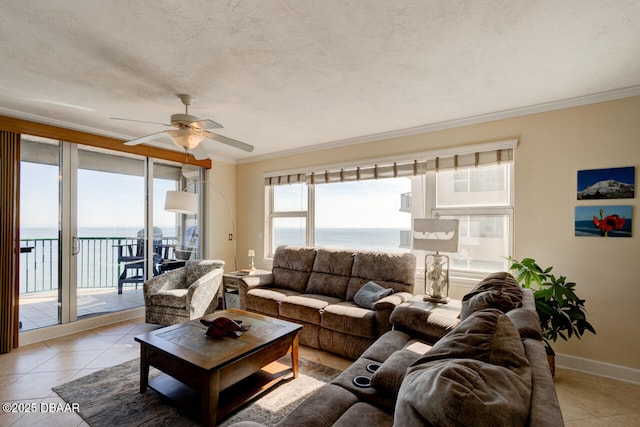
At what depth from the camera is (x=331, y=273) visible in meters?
3.98

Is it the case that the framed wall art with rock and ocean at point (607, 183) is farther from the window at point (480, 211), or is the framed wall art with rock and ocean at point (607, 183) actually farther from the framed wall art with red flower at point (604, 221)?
the window at point (480, 211)

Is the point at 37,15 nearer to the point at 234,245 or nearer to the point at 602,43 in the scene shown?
the point at 602,43

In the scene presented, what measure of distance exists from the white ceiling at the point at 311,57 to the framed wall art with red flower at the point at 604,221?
106 centimetres

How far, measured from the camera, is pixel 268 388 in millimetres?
2451

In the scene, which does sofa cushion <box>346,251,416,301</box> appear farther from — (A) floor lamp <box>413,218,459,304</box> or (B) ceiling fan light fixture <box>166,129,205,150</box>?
(B) ceiling fan light fixture <box>166,129,205,150</box>

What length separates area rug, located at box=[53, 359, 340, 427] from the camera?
2121mm

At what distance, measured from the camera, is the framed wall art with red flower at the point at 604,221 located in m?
2.72

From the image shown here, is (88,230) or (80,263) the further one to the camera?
(88,230)

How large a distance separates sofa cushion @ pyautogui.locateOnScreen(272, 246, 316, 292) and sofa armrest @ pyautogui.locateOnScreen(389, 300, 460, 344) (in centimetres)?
180

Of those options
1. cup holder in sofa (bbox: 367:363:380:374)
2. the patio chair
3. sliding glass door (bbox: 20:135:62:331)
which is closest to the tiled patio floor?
sliding glass door (bbox: 20:135:62:331)

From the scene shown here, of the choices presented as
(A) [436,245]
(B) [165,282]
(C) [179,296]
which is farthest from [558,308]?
(B) [165,282]

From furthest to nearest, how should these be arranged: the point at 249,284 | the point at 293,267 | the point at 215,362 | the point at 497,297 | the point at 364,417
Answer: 1. the point at 293,267
2. the point at 249,284
3. the point at 215,362
4. the point at 497,297
5. the point at 364,417

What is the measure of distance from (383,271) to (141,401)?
2611 millimetres

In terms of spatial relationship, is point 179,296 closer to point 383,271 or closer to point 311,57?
point 383,271
